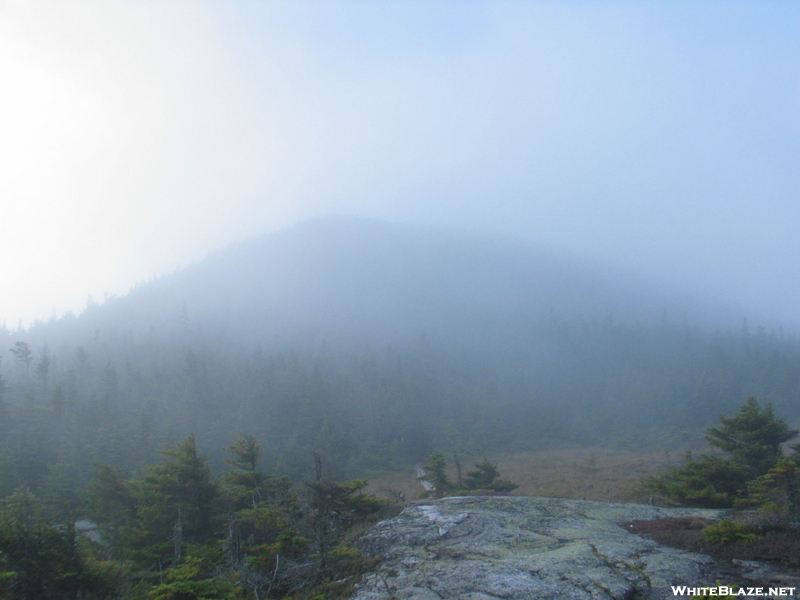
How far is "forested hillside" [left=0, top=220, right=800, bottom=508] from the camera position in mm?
47125

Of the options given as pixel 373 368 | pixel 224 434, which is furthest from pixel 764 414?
pixel 373 368

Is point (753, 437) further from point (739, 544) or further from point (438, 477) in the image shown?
point (438, 477)

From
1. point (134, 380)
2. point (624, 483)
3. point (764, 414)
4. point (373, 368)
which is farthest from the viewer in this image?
point (373, 368)

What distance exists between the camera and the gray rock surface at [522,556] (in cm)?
762

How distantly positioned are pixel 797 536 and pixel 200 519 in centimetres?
1979

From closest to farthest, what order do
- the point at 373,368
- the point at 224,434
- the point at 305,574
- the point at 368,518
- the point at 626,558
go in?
the point at 626,558, the point at 305,574, the point at 368,518, the point at 224,434, the point at 373,368

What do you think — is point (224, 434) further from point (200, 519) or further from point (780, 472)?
point (780, 472)

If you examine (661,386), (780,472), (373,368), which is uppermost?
(780,472)

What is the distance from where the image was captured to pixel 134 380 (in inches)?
2611

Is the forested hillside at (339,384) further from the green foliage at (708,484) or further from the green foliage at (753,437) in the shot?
the green foliage at (753,437)

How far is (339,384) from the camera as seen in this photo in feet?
255

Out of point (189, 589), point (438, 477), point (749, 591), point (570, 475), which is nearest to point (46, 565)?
point (189, 589)

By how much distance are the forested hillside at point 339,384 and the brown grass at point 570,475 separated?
7672 millimetres

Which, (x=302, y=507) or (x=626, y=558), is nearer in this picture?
(x=626, y=558)
